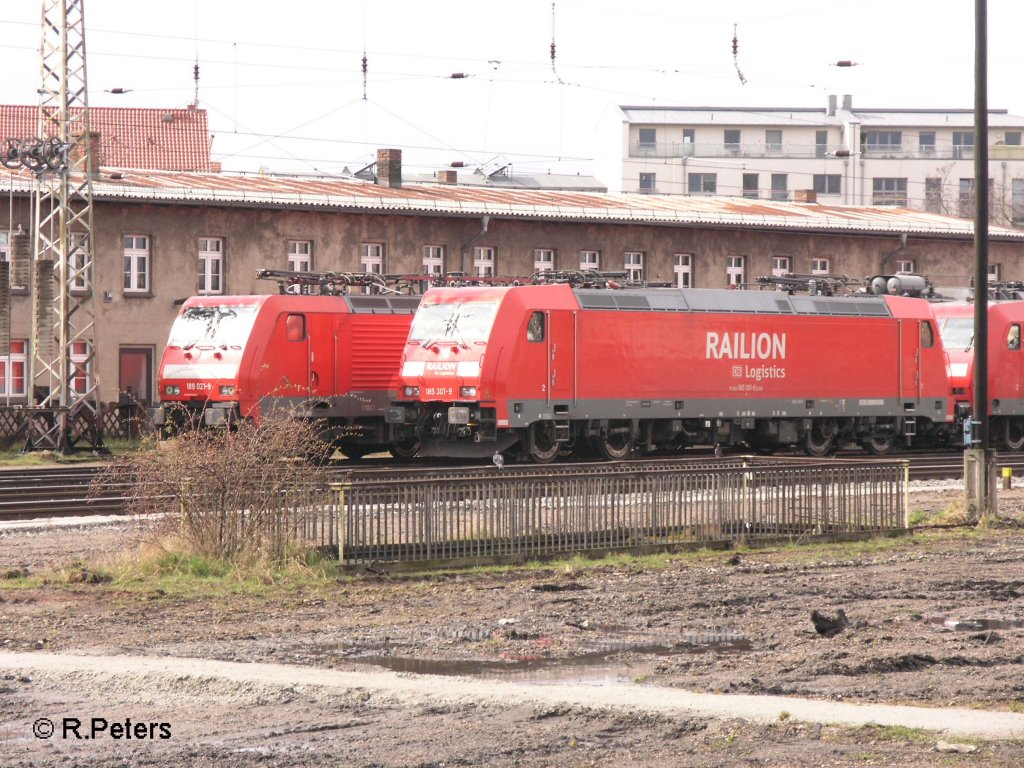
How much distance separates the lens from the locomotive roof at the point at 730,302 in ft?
96.1

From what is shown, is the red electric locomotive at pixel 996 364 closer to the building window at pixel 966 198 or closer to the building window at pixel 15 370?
the building window at pixel 15 370

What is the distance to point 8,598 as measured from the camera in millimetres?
13070

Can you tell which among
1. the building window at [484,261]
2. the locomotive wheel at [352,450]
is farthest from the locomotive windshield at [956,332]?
the locomotive wheel at [352,450]

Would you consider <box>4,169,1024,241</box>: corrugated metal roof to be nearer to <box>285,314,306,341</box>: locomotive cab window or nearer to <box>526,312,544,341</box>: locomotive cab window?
<box>285,314,306,341</box>: locomotive cab window

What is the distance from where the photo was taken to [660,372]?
29984mm

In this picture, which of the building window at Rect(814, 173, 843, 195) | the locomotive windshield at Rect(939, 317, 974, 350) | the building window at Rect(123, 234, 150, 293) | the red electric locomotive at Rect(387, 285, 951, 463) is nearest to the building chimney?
the building window at Rect(123, 234, 150, 293)

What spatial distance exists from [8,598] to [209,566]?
Answer: 6.27 ft

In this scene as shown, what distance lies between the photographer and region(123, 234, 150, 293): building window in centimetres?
3862

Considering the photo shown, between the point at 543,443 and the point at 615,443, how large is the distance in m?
2.05

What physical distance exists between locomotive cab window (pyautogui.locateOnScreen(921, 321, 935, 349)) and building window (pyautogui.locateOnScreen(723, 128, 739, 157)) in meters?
66.1

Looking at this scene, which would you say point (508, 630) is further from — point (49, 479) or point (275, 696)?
→ point (49, 479)

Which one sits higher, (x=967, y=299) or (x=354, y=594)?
(x=967, y=299)

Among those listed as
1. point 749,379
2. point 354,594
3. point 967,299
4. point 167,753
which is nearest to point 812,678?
point 167,753

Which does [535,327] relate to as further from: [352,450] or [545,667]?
[545,667]
